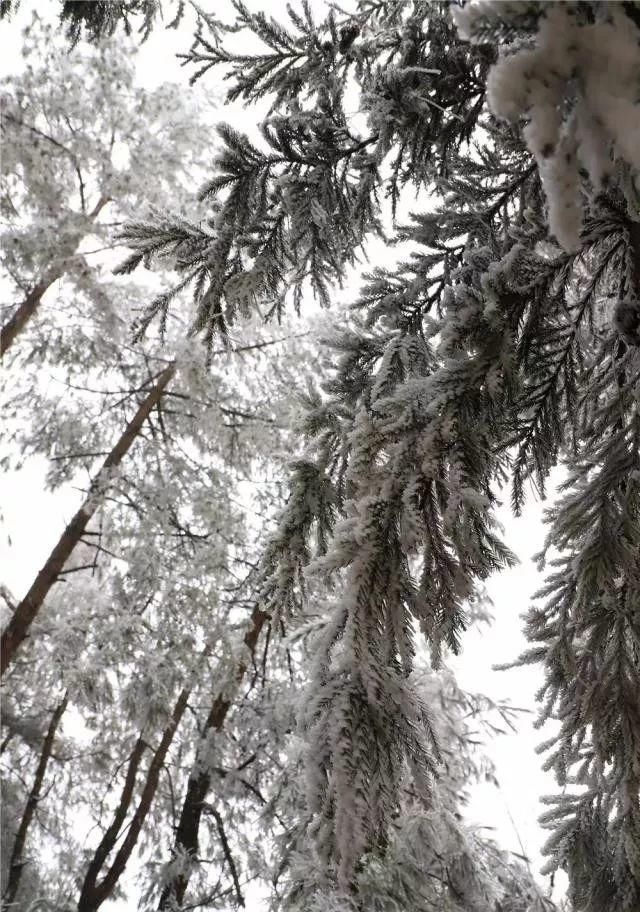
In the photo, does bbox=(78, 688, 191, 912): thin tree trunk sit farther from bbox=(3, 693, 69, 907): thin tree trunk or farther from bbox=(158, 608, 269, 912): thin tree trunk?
bbox=(3, 693, 69, 907): thin tree trunk

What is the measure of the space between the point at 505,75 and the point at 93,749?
964 centimetres

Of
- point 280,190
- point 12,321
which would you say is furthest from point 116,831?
point 280,190

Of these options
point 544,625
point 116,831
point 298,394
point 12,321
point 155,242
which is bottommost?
point 116,831

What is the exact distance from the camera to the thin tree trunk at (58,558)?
6.34 metres

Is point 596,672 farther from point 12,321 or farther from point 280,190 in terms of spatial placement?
point 12,321

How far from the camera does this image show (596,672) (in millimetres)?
2211

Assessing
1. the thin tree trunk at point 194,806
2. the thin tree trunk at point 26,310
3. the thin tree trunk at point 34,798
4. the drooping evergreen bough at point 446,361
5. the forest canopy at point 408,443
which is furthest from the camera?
the thin tree trunk at point 34,798

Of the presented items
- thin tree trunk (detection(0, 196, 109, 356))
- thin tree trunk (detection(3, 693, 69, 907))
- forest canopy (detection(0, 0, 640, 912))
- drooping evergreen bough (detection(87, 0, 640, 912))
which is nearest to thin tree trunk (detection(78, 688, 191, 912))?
forest canopy (detection(0, 0, 640, 912))

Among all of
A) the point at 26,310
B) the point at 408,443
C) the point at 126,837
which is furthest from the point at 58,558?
the point at 408,443

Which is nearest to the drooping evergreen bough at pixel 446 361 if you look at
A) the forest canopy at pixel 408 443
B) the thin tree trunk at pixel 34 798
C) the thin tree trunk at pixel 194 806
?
the forest canopy at pixel 408 443

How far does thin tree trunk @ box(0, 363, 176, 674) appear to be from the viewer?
634cm

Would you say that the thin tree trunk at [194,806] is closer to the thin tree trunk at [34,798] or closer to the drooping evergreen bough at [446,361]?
the thin tree trunk at [34,798]

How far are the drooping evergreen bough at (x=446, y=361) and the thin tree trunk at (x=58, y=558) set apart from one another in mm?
4315

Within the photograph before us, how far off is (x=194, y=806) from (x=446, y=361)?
634 centimetres
